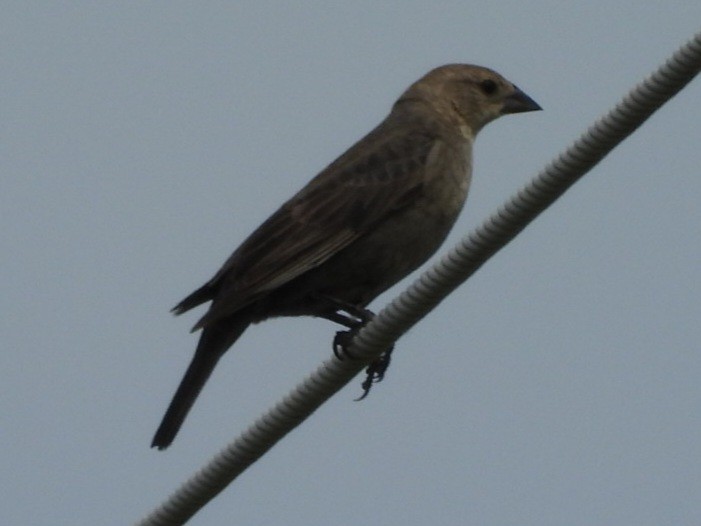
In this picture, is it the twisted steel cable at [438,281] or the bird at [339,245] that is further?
the bird at [339,245]

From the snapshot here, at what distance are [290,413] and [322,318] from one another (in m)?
2.33

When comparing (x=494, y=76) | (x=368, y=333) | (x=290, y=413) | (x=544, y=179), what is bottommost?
(x=290, y=413)

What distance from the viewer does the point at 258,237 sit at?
801cm

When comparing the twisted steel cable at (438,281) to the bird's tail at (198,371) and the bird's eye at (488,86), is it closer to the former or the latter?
the bird's tail at (198,371)

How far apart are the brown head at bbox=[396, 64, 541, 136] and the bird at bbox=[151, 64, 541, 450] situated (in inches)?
26.7

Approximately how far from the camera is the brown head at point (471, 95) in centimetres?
942

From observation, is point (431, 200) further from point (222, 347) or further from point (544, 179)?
point (544, 179)

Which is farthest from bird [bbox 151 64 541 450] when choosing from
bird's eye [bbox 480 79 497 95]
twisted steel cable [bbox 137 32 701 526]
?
twisted steel cable [bbox 137 32 701 526]

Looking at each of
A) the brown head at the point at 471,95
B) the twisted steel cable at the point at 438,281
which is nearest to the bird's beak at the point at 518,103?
the brown head at the point at 471,95

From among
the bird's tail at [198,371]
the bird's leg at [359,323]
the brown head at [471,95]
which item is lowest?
the bird's tail at [198,371]

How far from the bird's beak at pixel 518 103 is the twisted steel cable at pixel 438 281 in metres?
3.56

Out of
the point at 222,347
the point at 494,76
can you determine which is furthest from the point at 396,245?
the point at 494,76

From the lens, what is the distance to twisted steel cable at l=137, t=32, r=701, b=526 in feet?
16.6

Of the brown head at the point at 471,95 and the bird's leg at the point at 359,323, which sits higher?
the brown head at the point at 471,95
